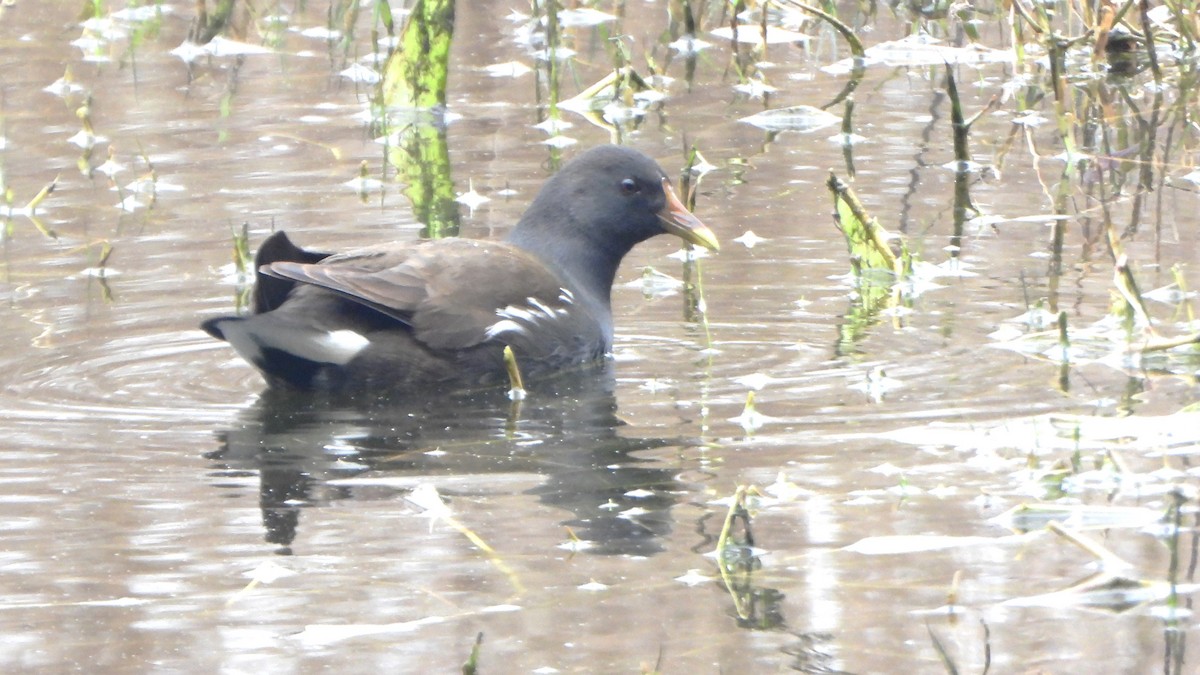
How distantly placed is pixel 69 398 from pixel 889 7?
24.7 feet

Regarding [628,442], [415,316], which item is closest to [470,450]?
[628,442]

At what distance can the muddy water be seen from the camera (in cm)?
373

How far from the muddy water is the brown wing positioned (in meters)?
0.29

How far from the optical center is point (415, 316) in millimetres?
5906

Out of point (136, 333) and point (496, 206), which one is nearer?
point (136, 333)

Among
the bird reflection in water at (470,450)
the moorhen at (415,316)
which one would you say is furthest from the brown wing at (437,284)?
the bird reflection in water at (470,450)

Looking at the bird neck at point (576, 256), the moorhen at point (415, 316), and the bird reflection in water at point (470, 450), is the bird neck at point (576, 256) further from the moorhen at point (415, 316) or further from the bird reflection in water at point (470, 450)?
the bird reflection in water at point (470, 450)

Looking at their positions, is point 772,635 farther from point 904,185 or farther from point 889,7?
point 889,7

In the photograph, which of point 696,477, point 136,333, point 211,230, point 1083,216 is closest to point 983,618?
point 696,477

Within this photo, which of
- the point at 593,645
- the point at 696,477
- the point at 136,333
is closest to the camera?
the point at 593,645

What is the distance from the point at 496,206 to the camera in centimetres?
793

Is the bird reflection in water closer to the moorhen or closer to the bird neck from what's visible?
the moorhen

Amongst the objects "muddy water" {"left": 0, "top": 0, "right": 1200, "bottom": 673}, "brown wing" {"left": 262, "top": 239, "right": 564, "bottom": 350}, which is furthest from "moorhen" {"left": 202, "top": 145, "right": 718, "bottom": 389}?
"muddy water" {"left": 0, "top": 0, "right": 1200, "bottom": 673}

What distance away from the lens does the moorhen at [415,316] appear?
18.8ft
